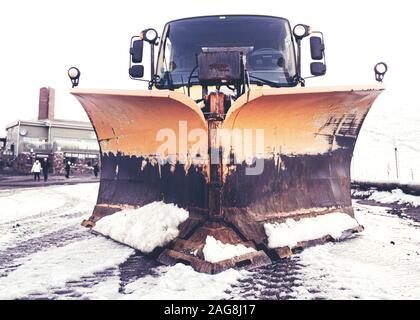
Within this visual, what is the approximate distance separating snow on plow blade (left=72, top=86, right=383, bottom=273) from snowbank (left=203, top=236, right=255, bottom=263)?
2 cm

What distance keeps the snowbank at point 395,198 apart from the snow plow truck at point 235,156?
3.96 m

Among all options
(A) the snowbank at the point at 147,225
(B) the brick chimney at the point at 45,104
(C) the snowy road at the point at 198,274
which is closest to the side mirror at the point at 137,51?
(A) the snowbank at the point at 147,225

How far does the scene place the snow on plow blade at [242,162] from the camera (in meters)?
2.88

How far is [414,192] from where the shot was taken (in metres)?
7.44

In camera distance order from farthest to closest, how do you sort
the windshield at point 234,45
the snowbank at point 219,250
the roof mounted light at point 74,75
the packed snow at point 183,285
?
the windshield at point 234,45 → the roof mounted light at point 74,75 → the snowbank at point 219,250 → the packed snow at point 183,285

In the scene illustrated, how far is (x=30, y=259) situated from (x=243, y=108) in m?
2.31

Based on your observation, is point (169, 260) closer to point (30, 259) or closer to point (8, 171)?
point (30, 259)

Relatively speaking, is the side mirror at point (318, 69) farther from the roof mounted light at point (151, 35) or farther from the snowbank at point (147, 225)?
the snowbank at point (147, 225)

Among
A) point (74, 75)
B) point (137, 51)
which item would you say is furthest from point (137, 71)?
point (74, 75)

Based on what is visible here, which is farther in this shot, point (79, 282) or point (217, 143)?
point (217, 143)

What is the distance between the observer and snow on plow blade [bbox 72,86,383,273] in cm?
288

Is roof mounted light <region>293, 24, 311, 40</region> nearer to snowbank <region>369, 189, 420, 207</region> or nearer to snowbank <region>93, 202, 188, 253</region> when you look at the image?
snowbank <region>93, 202, 188, 253</region>

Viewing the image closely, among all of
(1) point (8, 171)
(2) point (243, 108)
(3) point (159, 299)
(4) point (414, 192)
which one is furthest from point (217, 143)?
(1) point (8, 171)
